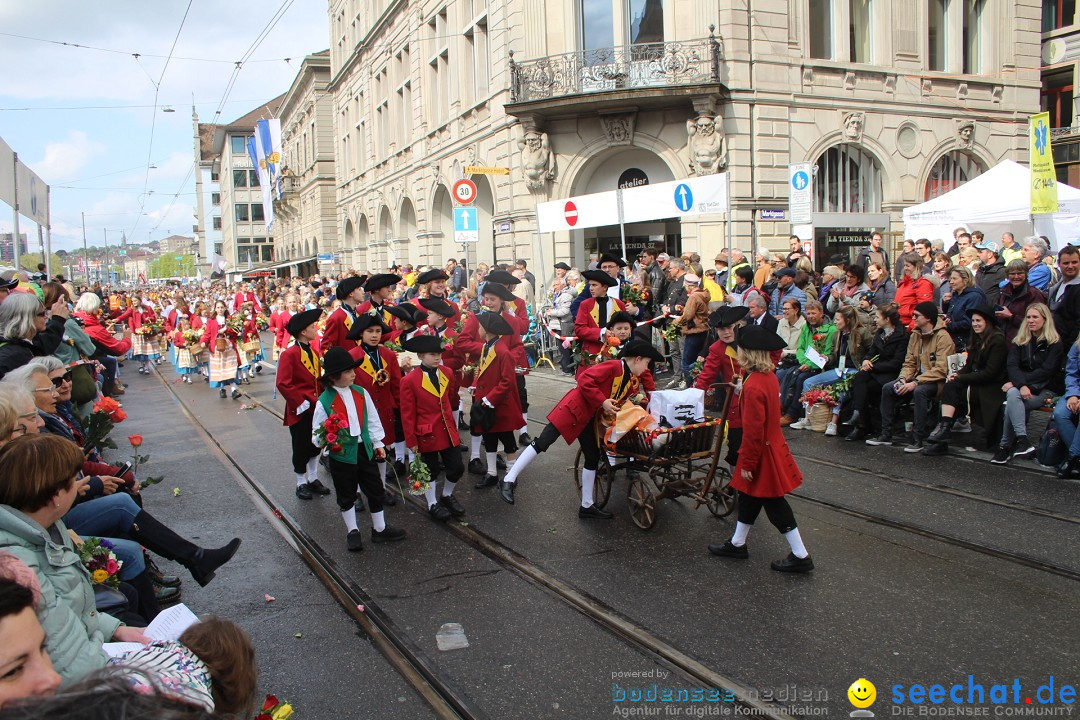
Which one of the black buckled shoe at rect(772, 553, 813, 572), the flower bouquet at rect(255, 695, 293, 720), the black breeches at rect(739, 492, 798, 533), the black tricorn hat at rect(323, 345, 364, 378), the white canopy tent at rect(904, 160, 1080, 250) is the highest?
the white canopy tent at rect(904, 160, 1080, 250)

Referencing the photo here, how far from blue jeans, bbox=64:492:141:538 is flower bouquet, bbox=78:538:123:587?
0.75 metres

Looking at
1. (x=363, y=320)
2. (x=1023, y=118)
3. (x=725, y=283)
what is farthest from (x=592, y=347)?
(x=1023, y=118)

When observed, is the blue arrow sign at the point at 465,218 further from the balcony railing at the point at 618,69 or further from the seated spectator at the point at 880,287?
the seated spectator at the point at 880,287

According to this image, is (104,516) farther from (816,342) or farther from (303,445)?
(816,342)

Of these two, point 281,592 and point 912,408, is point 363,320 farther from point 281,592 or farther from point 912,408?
point 912,408

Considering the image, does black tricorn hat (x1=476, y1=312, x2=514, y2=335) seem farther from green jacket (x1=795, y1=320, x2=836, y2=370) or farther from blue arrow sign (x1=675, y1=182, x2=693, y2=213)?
blue arrow sign (x1=675, y1=182, x2=693, y2=213)

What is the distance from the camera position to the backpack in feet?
26.7

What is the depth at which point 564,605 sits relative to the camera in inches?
211

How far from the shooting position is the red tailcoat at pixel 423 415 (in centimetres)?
741

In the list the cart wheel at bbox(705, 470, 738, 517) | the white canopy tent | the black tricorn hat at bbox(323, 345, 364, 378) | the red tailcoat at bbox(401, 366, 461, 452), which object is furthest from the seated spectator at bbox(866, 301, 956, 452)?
the white canopy tent

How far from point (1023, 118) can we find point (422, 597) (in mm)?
28056

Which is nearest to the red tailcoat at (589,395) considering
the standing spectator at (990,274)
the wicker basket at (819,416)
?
the wicker basket at (819,416)

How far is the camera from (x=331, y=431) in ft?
21.6

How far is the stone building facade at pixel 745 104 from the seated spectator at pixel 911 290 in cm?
777
